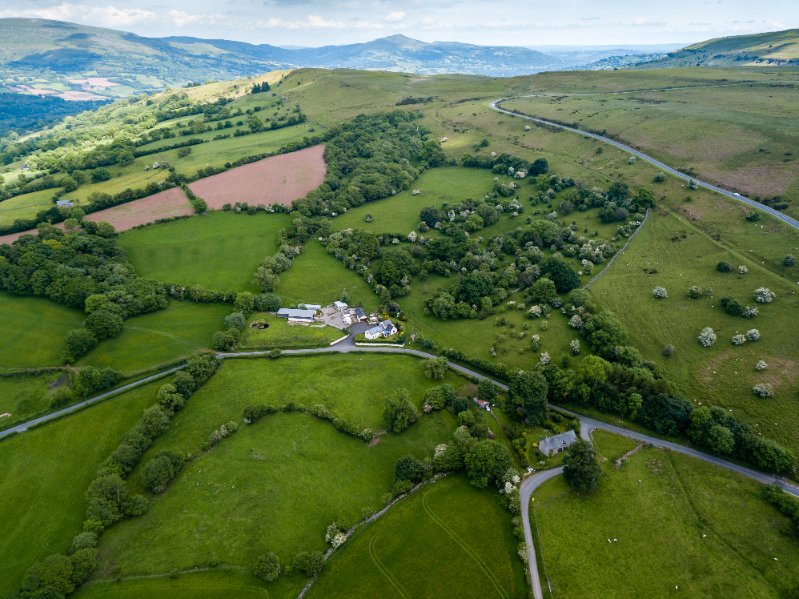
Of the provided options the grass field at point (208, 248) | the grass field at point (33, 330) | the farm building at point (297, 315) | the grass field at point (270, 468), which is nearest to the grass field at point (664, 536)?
the grass field at point (270, 468)

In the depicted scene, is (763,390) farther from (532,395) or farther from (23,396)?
(23,396)

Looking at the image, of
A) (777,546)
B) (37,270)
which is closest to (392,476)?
(777,546)

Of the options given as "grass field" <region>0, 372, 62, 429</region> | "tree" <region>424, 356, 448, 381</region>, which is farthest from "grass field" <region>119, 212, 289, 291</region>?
"tree" <region>424, 356, 448, 381</region>

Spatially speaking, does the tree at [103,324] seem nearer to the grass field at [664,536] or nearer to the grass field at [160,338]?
the grass field at [160,338]

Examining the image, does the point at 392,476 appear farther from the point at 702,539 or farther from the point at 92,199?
the point at 92,199

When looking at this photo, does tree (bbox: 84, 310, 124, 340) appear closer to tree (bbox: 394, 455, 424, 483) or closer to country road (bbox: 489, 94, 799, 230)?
tree (bbox: 394, 455, 424, 483)

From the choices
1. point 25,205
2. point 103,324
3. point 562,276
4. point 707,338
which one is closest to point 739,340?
point 707,338
